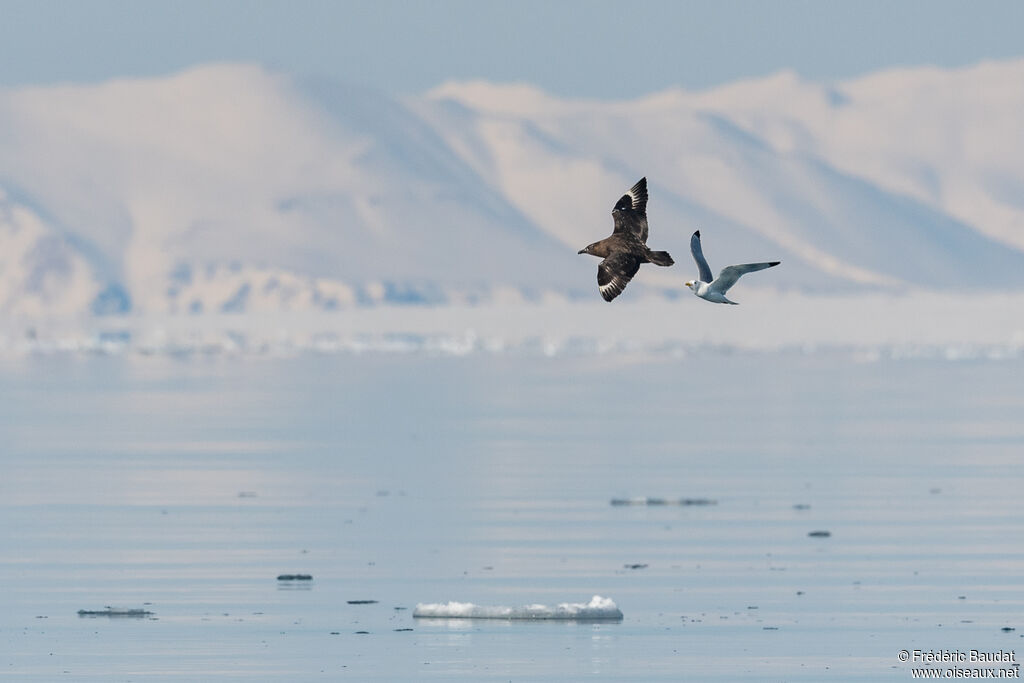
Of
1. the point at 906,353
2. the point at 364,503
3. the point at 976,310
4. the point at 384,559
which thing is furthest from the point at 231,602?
the point at 976,310

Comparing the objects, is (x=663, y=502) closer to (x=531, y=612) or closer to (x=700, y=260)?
(x=531, y=612)

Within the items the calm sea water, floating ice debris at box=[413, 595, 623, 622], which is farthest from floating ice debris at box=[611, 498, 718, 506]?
floating ice debris at box=[413, 595, 623, 622]

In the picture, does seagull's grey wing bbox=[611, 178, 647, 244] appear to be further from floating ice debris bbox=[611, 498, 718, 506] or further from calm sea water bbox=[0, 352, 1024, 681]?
floating ice debris bbox=[611, 498, 718, 506]

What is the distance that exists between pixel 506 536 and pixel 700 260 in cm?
1067

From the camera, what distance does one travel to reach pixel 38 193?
611ft

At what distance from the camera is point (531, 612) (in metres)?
17.3

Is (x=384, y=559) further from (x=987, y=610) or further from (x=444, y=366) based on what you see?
(x=444, y=366)

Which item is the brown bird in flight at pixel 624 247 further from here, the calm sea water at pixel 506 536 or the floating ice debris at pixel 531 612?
the floating ice debris at pixel 531 612

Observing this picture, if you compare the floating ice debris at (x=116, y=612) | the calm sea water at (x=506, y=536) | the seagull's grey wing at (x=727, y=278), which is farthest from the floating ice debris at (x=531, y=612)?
the seagull's grey wing at (x=727, y=278)

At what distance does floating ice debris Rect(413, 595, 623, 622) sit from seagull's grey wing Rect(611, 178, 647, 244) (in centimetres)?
524

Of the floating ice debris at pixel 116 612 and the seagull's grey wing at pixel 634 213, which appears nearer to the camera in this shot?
the seagull's grey wing at pixel 634 213

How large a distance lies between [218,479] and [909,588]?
11.4 metres

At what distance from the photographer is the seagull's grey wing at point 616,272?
12.3 m

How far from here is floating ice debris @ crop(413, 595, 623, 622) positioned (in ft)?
56.8
